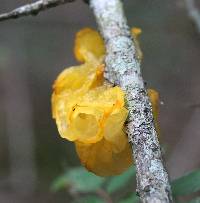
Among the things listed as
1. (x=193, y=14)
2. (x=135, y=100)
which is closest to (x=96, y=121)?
(x=135, y=100)

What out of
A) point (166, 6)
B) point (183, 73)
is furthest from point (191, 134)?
point (166, 6)

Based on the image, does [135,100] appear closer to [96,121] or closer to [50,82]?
[96,121]

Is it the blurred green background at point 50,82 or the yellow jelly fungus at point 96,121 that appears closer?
the yellow jelly fungus at point 96,121

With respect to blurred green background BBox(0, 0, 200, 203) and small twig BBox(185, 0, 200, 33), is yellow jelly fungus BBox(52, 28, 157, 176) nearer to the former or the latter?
small twig BBox(185, 0, 200, 33)

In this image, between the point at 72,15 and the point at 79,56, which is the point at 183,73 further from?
the point at 79,56

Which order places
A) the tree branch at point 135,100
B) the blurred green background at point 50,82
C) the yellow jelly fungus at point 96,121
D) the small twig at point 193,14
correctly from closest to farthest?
the tree branch at point 135,100 → the yellow jelly fungus at point 96,121 → the small twig at point 193,14 → the blurred green background at point 50,82

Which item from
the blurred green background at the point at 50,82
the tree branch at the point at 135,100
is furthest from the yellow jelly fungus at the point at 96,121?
the blurred green background at the point at 50,82

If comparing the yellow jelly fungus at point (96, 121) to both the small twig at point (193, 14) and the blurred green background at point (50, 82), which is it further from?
the blurred green background at point (50, 82)

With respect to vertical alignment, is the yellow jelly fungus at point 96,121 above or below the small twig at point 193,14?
below
